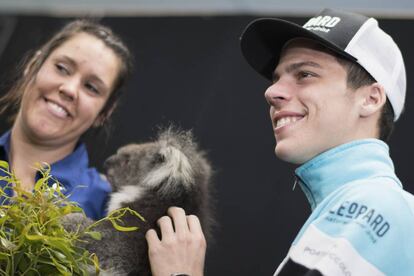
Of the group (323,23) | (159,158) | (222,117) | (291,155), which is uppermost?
(323,23)

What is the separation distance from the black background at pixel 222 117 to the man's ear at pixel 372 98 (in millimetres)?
995

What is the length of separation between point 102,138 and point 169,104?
1.63 feet

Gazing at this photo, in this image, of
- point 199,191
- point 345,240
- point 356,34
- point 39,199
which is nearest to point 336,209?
point 345,240

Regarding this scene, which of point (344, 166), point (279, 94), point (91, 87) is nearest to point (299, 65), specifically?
point (279, 94)

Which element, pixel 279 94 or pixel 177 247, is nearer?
pixel 279 94

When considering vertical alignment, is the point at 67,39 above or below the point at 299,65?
above

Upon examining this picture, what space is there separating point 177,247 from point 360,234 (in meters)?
1.05

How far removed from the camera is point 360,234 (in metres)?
1.79

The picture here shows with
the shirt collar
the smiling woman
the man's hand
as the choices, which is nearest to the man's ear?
the shirt collar

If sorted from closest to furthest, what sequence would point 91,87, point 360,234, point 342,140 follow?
point 360,234 → point 342,140 → point 91,87

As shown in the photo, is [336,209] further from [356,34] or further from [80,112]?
[80,112]

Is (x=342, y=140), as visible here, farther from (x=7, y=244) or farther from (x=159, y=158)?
(x=159, y=158)

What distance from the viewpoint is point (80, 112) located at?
10.9 feet

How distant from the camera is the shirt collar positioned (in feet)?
6.68
